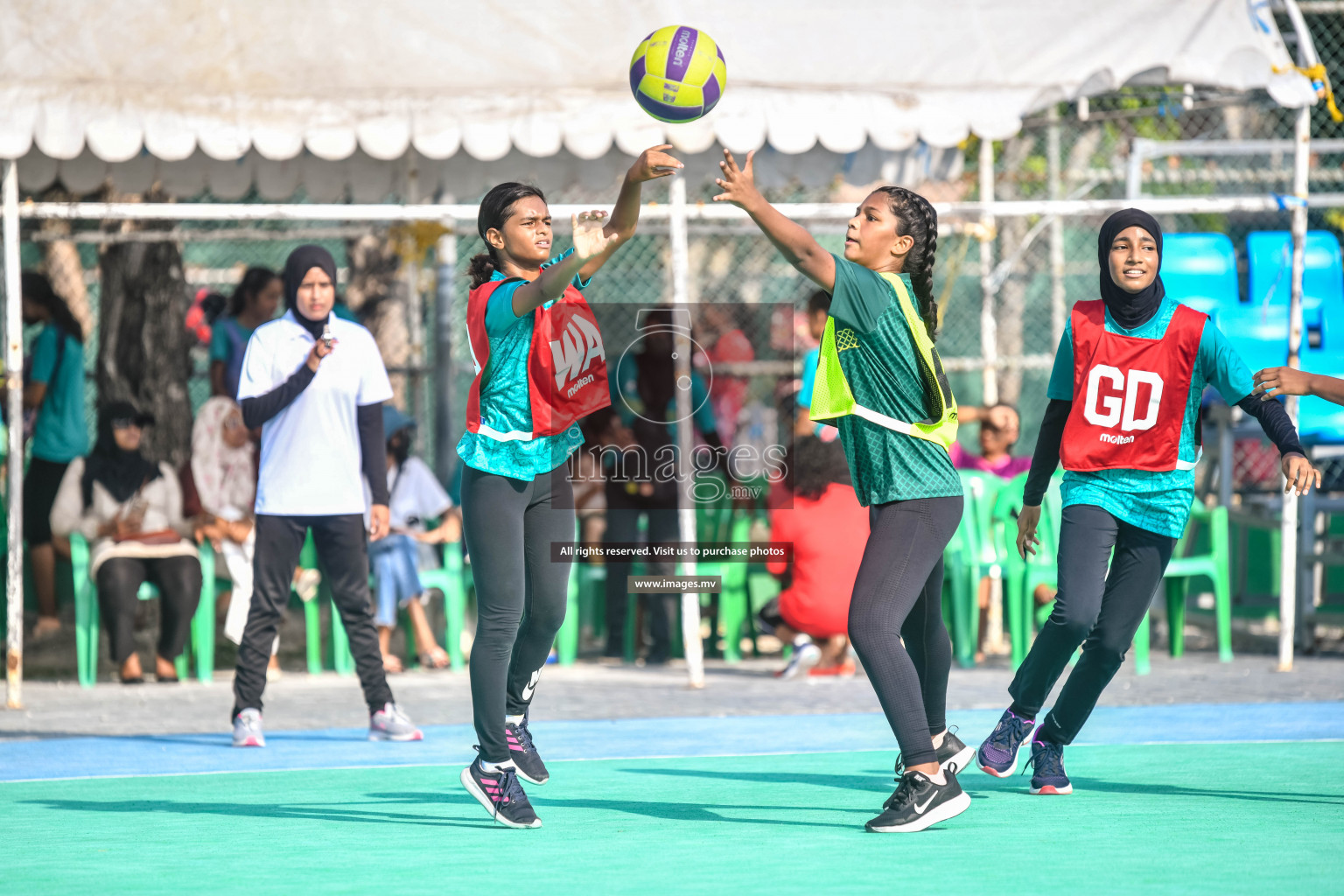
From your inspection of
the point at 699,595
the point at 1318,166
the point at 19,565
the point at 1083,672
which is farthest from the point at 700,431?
the point at 1318,166

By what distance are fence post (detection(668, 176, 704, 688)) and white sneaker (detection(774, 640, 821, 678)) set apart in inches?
19.9

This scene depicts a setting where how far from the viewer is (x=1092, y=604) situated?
568 centimetres

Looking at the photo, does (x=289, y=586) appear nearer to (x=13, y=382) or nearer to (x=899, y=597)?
(x=13, y=382)

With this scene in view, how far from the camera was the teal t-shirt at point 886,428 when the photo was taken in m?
5.23

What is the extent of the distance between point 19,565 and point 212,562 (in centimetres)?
142

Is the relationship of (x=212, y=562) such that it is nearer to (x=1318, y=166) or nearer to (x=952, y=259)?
(x=952, y=259)

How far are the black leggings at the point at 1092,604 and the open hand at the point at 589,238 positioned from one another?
193cm

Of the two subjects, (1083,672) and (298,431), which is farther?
(298,431)

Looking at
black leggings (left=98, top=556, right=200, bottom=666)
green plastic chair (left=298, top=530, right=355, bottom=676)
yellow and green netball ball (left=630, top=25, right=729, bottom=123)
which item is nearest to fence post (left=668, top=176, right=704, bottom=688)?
green plastic chair (left=298, top=530, right=355, bottom=676)

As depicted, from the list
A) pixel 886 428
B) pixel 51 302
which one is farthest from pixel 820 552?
pixel 51 302

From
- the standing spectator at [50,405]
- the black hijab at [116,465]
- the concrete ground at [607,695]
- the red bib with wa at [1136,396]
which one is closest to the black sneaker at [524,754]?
the red bib with wa at [1136,396]

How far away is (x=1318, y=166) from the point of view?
1594 centimetres

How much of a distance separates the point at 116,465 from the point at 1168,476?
6.40 m

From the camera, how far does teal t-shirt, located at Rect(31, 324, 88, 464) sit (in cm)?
1074
